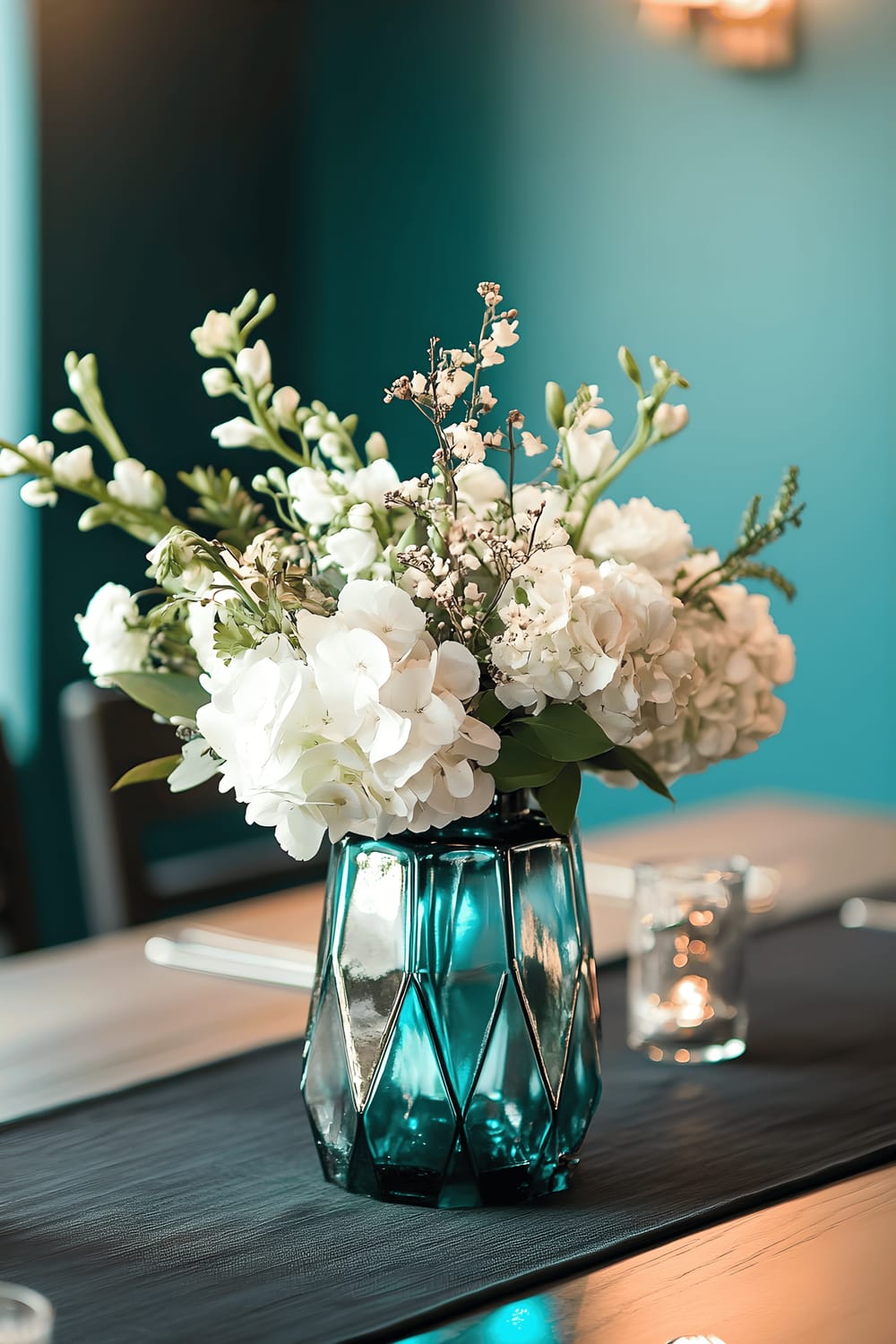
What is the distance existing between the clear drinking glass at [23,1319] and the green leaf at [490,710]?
0.39 metres

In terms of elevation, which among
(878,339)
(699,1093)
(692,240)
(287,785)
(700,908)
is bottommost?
(699,1093)

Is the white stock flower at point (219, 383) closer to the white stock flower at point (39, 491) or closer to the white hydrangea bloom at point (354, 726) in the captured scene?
the white stock flower at point (39, 491)

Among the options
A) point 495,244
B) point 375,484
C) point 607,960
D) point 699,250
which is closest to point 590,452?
point 375,484

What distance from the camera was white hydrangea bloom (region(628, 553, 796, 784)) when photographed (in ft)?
3.37

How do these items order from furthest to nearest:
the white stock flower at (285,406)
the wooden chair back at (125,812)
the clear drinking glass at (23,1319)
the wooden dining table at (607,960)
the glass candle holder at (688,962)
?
the wooden chair back at (125,812)
the glass candle holder at (688,962)
the white stock flower at (285,406)
the wooden dining table at (607,960)
the clear drinking glass at (23,1319)

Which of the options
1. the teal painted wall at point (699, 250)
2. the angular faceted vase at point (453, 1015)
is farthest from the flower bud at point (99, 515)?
the teal painted wall at point (699, 250)

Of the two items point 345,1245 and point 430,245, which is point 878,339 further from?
point 345,1245

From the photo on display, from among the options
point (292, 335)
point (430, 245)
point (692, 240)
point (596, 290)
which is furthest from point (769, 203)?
point (292, 335)

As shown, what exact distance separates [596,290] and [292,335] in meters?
0.89

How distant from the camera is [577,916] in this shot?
953mm

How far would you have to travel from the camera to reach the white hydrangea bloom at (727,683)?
103cm

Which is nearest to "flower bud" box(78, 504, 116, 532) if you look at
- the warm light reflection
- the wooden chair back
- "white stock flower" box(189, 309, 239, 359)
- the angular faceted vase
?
"white stock flower" box(189, 309, 239, 359)

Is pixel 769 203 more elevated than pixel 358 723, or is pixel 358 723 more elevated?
pixel 769 203

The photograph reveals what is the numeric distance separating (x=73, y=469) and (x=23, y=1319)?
1.74 feet
